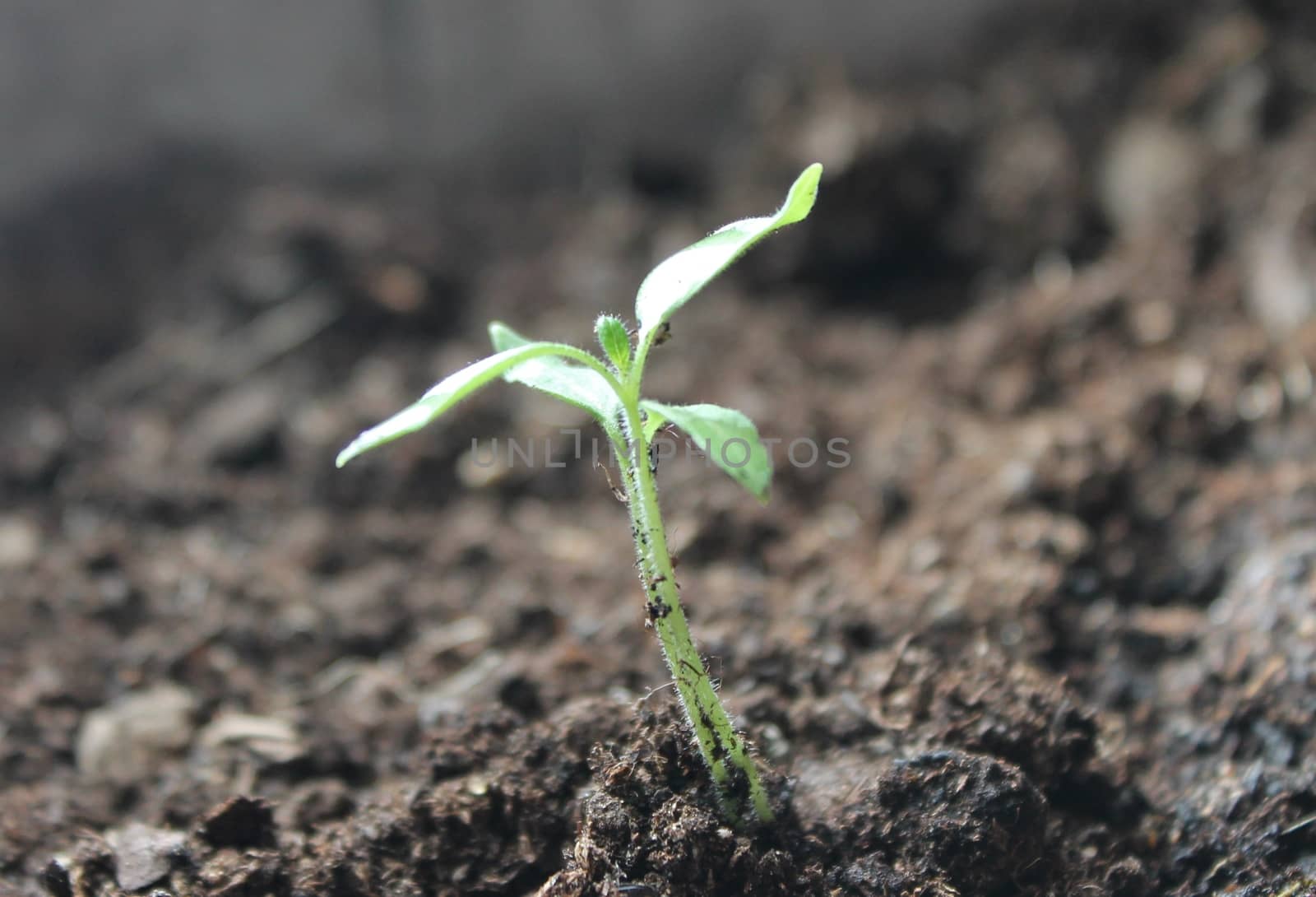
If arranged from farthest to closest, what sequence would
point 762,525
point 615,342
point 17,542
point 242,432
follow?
1. point 242,432
2. point 17,542
3. point 762,525
4. point 615,342

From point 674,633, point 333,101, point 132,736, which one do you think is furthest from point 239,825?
point 333,101

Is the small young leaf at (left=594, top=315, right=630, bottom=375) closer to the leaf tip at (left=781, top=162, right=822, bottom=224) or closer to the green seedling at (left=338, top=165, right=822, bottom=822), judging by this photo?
the green seedling at (left=338, top=165, right=822, bottom=822)

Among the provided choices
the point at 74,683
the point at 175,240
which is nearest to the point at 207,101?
the point at 175,240

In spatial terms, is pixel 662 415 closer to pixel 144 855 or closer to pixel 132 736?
pixel 144 855

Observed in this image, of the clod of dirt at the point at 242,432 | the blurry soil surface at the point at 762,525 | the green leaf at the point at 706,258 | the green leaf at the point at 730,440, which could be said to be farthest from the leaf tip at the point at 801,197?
the clod of dirt at the point at 242,432

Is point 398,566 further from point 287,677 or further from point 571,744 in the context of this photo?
point 571,744

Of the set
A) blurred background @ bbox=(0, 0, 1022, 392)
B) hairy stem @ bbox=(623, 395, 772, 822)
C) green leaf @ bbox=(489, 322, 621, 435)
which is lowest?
hairy stem @ bbox=(623, 395, 772, 822)

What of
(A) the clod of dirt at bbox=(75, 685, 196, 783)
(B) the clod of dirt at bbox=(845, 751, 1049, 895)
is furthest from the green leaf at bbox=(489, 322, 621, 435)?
(A) the clod of dirt at bbox=(75, 685, 196, 783)
